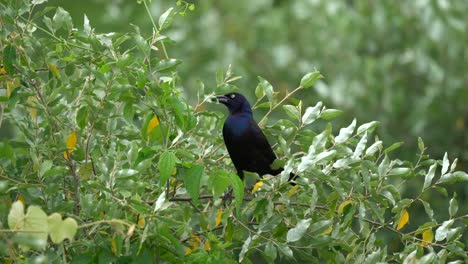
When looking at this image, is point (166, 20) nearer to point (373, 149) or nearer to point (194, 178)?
point (194, 178)

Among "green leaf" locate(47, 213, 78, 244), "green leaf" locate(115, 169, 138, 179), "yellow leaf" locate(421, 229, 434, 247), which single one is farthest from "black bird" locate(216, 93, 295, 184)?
"green leaf" locate(47, 213, 78, 244)

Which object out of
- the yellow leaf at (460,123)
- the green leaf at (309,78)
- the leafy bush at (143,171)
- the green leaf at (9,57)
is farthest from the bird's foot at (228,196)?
the yellow leaf at (460,123)

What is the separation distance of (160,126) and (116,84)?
0.21 m

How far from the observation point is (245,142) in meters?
4.91

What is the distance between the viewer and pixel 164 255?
373 cm

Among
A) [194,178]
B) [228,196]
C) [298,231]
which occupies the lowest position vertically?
[228,196]

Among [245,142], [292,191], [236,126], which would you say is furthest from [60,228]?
[236,126]

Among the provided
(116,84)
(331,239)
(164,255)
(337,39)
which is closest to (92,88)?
(116,84)

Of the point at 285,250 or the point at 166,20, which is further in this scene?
the point at 166,20

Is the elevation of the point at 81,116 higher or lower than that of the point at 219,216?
higher

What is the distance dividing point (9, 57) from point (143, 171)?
0.57 meters

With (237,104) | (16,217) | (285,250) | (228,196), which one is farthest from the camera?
(237,104)

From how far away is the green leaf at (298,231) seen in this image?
368cm

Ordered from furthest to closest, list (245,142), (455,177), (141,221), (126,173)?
(245,142)
(455,177)
(141,221)
(126,173)
